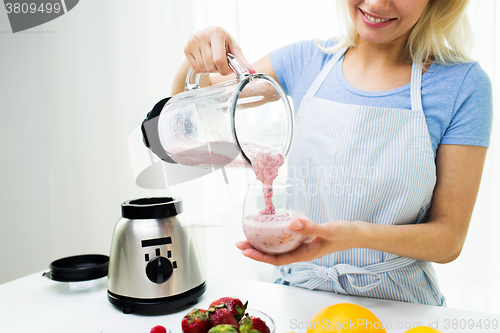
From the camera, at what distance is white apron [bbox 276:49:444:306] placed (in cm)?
103

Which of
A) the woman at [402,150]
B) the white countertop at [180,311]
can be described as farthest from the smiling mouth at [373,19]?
the white countertop at [180,311]

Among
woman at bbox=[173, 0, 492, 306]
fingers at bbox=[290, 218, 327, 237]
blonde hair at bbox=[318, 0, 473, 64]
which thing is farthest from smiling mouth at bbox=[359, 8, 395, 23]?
fingers at bbox=[290, 218, 327, 237]

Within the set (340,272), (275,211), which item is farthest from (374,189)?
(275,211)

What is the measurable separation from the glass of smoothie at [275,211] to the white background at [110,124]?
825mm

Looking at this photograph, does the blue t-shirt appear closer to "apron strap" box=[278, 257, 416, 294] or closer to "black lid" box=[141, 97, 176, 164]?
"apron strap" box=[278, 257, 416, 294]

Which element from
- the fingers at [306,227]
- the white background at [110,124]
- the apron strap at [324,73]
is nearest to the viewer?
the fingers at [306,227]

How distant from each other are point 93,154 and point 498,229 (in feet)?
6.55

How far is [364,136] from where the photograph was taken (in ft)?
3.55

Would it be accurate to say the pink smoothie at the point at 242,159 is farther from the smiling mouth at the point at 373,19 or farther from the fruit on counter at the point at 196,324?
the smiling mouth at the point at 373,19

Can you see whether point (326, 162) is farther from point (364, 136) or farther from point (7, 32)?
point (7, 32)

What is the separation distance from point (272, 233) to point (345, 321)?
0.19m

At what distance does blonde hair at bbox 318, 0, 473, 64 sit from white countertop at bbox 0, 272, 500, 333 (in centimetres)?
66

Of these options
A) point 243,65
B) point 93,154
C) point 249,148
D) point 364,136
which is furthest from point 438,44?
point 93,154

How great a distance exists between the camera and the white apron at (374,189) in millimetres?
1030
